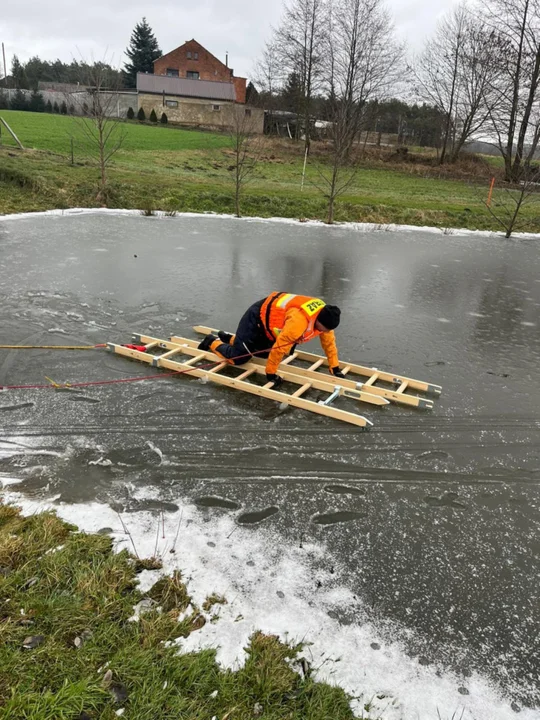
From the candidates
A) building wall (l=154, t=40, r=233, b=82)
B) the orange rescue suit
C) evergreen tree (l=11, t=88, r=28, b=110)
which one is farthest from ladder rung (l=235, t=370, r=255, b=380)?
building wall (l=154, t=40, r=233, b=82)

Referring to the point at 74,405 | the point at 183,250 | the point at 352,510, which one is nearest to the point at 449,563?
the point at 352,510

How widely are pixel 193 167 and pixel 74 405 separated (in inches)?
862

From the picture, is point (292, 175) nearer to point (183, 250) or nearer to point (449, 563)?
point (183, 250)

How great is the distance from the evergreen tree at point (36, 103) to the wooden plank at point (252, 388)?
47.0m

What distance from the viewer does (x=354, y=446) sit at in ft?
14.9

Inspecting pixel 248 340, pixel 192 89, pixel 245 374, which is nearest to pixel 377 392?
pixel 245 374

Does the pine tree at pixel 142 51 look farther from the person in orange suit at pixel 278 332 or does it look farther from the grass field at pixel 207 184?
the person in orange suit at pixel 278 332

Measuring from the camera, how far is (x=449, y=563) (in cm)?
327

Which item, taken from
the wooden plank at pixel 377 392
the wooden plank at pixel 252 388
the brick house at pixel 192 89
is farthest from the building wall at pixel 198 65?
the wooden plank at pixel 377 392

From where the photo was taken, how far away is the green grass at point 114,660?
7.28 ft

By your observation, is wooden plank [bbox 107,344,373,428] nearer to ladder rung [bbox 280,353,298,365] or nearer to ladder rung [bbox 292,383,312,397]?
ladder rung [bbox 292,383,312,397]

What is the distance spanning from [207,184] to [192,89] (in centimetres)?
3005

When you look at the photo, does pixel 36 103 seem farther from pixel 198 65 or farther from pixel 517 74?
pixel 517 74

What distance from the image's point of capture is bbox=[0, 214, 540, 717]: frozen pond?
119 inches
